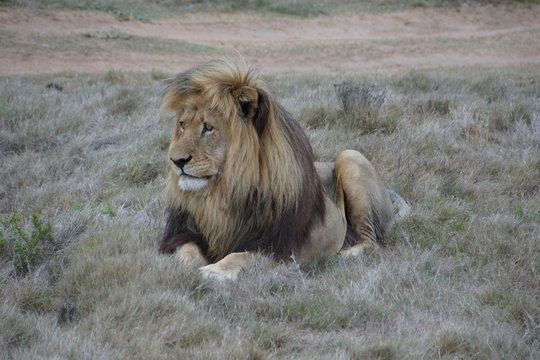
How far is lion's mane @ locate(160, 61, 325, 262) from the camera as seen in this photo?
13.7 ft

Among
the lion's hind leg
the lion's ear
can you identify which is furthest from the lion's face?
the lion's hind leg

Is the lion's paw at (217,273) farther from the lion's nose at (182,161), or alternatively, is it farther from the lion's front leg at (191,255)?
the lion's nose at (182,161)

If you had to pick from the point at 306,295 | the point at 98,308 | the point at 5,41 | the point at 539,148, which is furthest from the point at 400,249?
the point at 5,41

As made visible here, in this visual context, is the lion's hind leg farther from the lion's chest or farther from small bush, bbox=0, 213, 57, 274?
small bush, bbox=0, 213, 57, 274

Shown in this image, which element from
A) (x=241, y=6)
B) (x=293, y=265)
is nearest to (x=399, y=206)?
(x=293, y=265)

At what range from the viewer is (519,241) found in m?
4.86

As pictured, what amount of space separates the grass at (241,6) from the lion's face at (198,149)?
11.6 meters

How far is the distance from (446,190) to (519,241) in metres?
1.30

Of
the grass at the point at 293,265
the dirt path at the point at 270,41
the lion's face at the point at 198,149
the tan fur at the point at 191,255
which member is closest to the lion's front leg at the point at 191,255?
the tan fur at the point at 191,255

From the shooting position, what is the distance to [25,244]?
14.5 ft

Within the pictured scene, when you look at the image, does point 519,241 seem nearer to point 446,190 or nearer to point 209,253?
point 446,190

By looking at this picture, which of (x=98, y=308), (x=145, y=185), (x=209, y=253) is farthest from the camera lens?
(x=145, y=185)

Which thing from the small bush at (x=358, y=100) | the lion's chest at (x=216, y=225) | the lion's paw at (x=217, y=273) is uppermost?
the small bush at (x=358, y=100)

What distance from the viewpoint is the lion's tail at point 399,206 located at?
5457 millimetres
